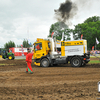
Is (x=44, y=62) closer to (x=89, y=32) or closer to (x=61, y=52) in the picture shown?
(x=61, y=52)

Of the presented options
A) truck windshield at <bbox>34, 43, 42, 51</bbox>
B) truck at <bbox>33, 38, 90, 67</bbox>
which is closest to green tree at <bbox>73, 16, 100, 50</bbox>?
truck at <bbox>33, 38, 90, 67</bbox>

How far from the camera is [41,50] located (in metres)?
15.0

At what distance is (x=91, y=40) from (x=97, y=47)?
14.1 ft

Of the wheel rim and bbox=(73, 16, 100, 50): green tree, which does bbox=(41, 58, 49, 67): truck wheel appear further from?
bbox=(73, 16, 100, 50): green tree

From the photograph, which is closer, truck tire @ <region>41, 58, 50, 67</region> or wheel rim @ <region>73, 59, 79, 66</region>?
wheel rim @ <region>73, 59, 79, 66</region>

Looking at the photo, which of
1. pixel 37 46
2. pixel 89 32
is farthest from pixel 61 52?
pixel 89 32

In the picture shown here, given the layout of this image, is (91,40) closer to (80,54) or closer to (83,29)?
(83,29)

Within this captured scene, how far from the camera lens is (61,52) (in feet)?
49.1

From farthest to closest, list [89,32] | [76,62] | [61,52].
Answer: [89,32] → [61,52] → [76,62]

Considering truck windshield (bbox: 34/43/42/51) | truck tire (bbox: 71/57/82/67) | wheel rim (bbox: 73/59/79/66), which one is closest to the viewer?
truck tire (bbox: 71/57/82/67)

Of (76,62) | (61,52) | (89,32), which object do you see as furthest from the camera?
(89,32)

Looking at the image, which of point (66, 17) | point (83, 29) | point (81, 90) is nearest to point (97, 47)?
point (83, 29)

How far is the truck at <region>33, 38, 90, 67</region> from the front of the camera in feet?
46.9

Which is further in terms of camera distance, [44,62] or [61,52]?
[44,62]
